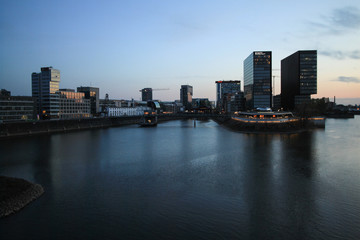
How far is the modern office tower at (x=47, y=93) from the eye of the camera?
111m

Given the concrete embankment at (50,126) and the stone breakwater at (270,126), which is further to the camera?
the stone breakwater at (270,126)

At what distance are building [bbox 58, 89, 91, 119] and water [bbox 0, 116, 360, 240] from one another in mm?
89403

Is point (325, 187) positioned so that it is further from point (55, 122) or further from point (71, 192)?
point (55, 122)

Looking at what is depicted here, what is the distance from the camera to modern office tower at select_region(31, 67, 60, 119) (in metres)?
111

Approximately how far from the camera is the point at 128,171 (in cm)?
2709

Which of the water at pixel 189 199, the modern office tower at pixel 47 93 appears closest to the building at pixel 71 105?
the modern office tower at pixel 47 93

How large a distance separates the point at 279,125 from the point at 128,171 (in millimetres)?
59692

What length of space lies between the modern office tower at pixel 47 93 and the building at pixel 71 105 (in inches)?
126

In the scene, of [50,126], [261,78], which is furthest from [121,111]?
[261,78]

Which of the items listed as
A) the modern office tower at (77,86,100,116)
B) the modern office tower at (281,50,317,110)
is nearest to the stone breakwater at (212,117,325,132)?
the modern office tower at (281,50,317,110)

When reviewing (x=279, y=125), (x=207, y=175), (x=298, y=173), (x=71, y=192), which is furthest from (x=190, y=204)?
(x=279, y=125)

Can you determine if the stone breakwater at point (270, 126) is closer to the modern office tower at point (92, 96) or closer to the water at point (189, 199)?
the water at point (189, 199)

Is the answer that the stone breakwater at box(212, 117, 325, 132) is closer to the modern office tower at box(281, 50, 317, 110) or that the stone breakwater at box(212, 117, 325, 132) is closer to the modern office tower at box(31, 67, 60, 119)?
the modern office tower at box(281, 50, 317, 110)

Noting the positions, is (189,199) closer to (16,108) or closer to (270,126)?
(270,126)
